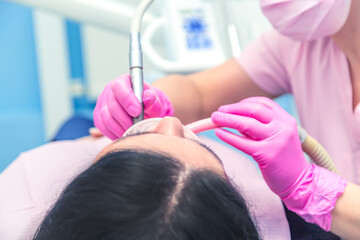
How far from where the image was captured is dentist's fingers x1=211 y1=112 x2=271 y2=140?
74 centimetres

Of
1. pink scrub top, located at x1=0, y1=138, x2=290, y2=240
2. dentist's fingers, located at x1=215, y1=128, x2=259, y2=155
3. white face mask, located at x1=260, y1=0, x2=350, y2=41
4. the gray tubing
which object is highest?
white face mask, located at x1=260, y1=0, x2=350, y2=41

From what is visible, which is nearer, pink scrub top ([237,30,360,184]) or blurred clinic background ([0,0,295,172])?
pink scrub top ([237,30,360,184])

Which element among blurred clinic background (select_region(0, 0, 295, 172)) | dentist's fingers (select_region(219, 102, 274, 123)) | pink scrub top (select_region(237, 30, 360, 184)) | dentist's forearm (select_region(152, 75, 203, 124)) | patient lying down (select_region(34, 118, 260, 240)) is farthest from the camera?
blurred clinic background (select_region(0, 0, 295, 172))

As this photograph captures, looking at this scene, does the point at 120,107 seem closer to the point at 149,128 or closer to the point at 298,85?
the point at 149,128

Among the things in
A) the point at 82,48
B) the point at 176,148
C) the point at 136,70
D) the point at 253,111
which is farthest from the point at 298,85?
the point at 82,48

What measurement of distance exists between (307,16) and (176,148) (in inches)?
19.5

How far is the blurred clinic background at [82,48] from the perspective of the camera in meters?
1.56

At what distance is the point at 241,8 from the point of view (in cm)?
172

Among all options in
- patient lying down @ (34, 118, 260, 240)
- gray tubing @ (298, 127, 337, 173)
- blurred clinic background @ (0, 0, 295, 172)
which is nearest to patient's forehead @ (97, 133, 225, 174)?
patient lying down @ (34, 118, 260, 240)

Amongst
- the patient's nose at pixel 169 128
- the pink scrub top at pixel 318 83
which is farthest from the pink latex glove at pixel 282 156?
the pink scrub top at pixel 318 83

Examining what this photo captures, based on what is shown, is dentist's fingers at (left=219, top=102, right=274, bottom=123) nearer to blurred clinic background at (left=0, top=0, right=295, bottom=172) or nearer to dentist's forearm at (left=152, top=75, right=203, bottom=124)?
dentist's forearm at (left=152, top=75, right=203, bottom=124)

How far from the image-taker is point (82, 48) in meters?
2.74

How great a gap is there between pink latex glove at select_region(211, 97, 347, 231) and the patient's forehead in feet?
0.40

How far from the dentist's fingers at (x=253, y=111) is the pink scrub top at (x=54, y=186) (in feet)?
0.44
